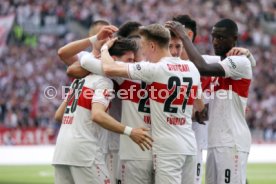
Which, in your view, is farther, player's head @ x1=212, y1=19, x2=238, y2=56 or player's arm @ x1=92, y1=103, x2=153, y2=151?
player's head @ x1=212, y1=19, x2=238, y2=56

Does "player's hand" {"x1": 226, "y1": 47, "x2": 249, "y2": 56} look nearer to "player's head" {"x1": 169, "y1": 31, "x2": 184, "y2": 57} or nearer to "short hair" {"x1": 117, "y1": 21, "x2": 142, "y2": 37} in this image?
"player's head" {"x1": 169, "y1": 31, "x2": 184, "y2": 57}

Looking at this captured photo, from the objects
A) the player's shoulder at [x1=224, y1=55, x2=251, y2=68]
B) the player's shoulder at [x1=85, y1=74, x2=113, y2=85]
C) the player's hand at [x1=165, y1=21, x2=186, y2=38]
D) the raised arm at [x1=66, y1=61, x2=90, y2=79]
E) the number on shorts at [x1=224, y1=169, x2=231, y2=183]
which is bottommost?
the number on shorts at [x1=224, y1=169, x2=231, y2=183]

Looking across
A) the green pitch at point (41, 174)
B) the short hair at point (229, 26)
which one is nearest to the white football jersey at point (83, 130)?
the short hair at point (229, 26)

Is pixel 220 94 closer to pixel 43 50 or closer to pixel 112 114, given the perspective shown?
pixel 112 114

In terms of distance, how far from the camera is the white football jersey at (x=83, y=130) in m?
8.36

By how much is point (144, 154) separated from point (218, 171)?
1.24m

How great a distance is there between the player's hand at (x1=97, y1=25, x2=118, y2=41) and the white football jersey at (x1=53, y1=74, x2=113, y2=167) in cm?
57

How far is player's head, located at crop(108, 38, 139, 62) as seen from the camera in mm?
8587

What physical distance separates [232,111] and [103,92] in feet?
6.00

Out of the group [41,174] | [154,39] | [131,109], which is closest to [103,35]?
[154,39]

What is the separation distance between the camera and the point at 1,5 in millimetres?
33312

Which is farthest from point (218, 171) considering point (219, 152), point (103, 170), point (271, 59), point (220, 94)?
point (271, 59)

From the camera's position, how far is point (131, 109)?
866 centimetres

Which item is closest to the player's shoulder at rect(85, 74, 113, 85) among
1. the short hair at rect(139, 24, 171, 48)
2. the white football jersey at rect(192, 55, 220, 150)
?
the short hair at rect(139, 24, 171, 48)
